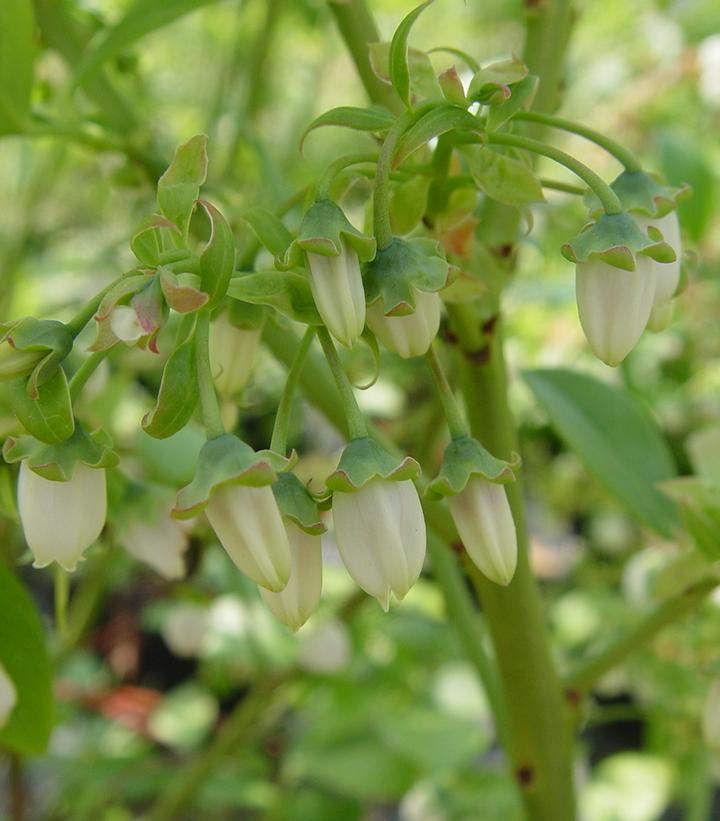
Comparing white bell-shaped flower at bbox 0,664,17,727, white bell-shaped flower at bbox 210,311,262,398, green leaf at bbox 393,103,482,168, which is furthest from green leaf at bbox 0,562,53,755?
green leaf at bbox 393,103,482,168

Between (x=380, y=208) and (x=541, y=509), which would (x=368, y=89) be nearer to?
(x=380, y=208)

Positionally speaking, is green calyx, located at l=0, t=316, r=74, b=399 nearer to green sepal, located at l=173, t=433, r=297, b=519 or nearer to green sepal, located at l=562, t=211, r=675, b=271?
green sepal, located at l=173, t=433, r=297, b=519

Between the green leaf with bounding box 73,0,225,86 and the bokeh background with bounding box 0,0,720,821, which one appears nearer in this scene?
the green leaf with bounding box 73,0,225,86

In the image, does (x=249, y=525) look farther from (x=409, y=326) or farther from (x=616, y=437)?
(x=616, y=437)

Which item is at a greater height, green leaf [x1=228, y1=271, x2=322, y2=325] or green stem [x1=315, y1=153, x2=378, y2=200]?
green stem [x1=315, y1=153, x2=378, y2=200]

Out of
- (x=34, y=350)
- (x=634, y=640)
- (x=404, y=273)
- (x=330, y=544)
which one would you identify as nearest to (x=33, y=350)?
(x=34, y=350)
